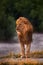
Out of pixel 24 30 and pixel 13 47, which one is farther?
pixel 13 47

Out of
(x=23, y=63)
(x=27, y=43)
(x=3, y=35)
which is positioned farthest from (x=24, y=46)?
(x=3, y=35)

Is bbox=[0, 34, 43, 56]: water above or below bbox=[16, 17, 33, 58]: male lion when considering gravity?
below

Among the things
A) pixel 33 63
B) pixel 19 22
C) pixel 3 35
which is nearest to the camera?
pixel 33 63

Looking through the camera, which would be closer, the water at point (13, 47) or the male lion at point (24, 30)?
the male lion at point (24, 30)

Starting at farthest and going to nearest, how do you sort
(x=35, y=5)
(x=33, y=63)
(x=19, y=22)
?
(x=35, y=5) → (x=19, y=22) → (x=33, y=63)

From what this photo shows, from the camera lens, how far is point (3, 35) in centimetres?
2456

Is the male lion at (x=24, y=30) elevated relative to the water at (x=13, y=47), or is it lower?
elevated

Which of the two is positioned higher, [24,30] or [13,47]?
[24,30]

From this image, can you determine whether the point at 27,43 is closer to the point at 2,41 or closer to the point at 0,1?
the point at 0,1

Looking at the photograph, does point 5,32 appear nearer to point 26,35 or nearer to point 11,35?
point 11,35

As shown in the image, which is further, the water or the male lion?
the water

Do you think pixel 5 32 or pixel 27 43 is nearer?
pixel 27 43

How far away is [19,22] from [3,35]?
18.1m

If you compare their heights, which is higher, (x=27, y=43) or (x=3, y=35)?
(x=27, y=43)
